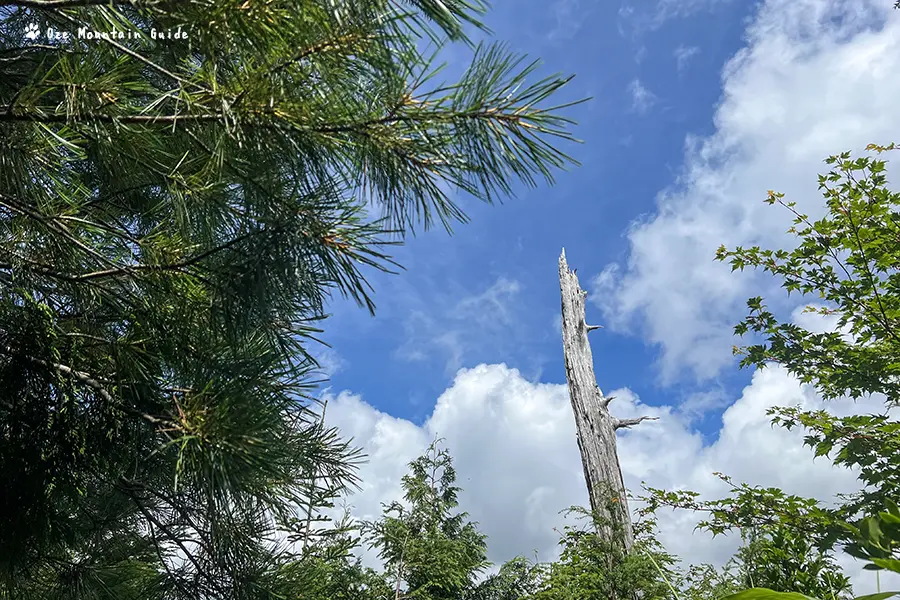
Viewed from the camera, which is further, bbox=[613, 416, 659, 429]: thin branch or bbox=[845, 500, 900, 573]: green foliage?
bbox=[613, 416, 659, 429]: thin branch

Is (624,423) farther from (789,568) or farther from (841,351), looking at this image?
(789,568)

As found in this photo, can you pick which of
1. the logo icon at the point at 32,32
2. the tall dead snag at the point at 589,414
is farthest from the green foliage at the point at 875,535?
the tall dead snag at the point at 589,414

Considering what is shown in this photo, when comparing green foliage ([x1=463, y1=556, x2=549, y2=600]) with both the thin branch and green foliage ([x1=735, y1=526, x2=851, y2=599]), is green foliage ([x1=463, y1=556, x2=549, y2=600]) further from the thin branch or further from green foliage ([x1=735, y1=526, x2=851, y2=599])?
green foliage ([x1=735, y1=526, x2=851, y2=599])

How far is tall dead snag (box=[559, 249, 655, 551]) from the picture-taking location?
634 cm

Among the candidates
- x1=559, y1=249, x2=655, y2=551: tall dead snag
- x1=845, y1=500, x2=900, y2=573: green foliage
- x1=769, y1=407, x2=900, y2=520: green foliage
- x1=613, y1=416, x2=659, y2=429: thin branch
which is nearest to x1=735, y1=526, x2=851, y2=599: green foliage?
x1=845, y1=500, x2=900, y2=573: green foliage

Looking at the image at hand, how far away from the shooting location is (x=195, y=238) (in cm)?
236

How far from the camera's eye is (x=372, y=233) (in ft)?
6.55

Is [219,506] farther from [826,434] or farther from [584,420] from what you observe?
[584,420]

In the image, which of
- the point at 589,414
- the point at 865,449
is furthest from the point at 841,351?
the point at 589,414

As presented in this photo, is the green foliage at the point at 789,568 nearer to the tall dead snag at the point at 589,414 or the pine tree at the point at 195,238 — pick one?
the pine tree at the point at 195,238

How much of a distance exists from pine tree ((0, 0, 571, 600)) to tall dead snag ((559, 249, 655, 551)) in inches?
167

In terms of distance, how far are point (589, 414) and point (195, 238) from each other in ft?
17.9

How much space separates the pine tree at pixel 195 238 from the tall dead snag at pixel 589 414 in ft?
13.9

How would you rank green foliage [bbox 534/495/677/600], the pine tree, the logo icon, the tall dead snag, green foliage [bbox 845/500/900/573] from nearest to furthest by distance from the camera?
green foliage [bbox 845/500/900/573]
the pine tree
the logo icon
green foliage [bbox 534/495/677/600]
the tall dead snag
